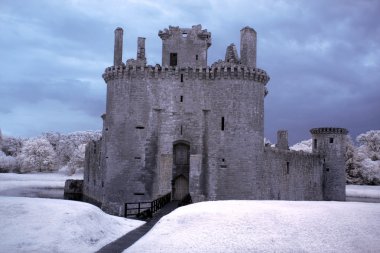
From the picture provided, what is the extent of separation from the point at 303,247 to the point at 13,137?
112m

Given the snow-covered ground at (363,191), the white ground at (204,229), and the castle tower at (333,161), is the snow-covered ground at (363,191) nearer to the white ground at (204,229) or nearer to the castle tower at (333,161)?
the castle tower at (333,161)

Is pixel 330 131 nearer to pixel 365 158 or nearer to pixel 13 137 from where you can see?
pixel 365 158

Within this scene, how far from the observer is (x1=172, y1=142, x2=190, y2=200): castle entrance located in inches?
1487

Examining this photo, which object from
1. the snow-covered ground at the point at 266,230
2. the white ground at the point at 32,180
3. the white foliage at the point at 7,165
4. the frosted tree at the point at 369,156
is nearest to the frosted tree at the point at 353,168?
the frosted tree at the point at 369,156

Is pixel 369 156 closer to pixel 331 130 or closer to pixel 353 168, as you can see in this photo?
pixel 353 168

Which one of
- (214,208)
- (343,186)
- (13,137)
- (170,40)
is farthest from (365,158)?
(13,137)

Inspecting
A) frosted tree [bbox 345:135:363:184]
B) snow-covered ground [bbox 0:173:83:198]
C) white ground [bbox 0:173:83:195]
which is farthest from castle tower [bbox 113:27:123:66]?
frosted tree [bbox 345:135:363:184]

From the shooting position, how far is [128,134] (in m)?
38.1

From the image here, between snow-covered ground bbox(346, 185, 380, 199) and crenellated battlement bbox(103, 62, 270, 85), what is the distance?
31.6 metres

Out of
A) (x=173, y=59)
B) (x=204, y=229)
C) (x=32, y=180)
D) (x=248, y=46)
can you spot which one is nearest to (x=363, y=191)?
(x=248, y=46)

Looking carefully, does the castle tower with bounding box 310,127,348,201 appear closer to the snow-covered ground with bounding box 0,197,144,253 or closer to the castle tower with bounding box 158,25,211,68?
the castle tower with bounding box 158,25,211,68

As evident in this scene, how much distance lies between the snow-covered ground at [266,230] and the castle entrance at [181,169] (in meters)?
13.3

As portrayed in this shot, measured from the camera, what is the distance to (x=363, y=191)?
67.5 m

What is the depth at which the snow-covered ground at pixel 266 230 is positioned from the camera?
17.8 m
